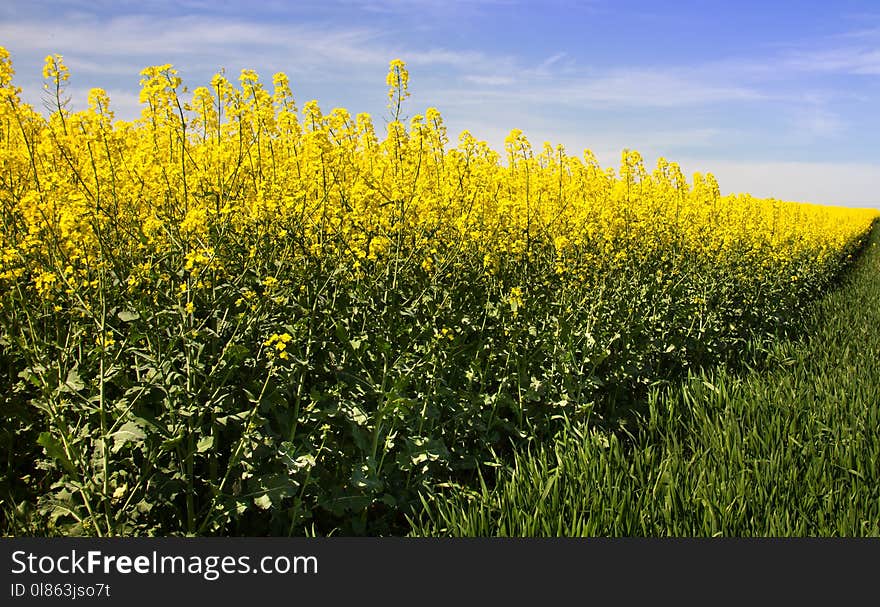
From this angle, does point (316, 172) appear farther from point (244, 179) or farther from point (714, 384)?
point (714, 384)

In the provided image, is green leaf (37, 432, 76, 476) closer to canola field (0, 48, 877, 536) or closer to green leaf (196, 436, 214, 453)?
canola field (0, 48, 877, 536)

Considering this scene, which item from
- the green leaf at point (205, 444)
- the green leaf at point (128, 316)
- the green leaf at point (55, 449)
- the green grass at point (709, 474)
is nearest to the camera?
the green leaf at point (55, 449)

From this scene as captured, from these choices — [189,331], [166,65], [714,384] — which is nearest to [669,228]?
[714,384]

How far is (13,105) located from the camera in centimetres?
433

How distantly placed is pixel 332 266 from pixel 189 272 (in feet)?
2.57

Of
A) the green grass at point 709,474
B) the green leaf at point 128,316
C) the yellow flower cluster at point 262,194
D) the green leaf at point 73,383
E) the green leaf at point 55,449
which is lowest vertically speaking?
the green grass at point 709,474

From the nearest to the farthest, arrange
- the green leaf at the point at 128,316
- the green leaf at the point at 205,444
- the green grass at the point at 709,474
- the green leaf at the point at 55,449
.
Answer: the green leaf at the point at 55,449 → the green leaf at the point at 205,444 → the green leaf at the point at 128,316 → the green grass at the point at 709,474

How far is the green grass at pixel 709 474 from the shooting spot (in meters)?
3.09

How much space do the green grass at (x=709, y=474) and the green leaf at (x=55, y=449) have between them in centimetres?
139

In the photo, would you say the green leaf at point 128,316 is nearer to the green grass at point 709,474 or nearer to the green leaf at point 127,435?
the green leaf at point 127,435

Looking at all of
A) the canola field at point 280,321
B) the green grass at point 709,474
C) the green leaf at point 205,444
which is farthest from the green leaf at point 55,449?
the green grass at point 709,474

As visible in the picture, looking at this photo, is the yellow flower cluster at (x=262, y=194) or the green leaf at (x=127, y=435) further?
the yellow flower cluster at (x=262, y=194)

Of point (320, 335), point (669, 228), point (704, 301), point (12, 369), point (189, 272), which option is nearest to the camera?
point (189, 272)

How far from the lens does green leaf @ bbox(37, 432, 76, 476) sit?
2637 millimetres
